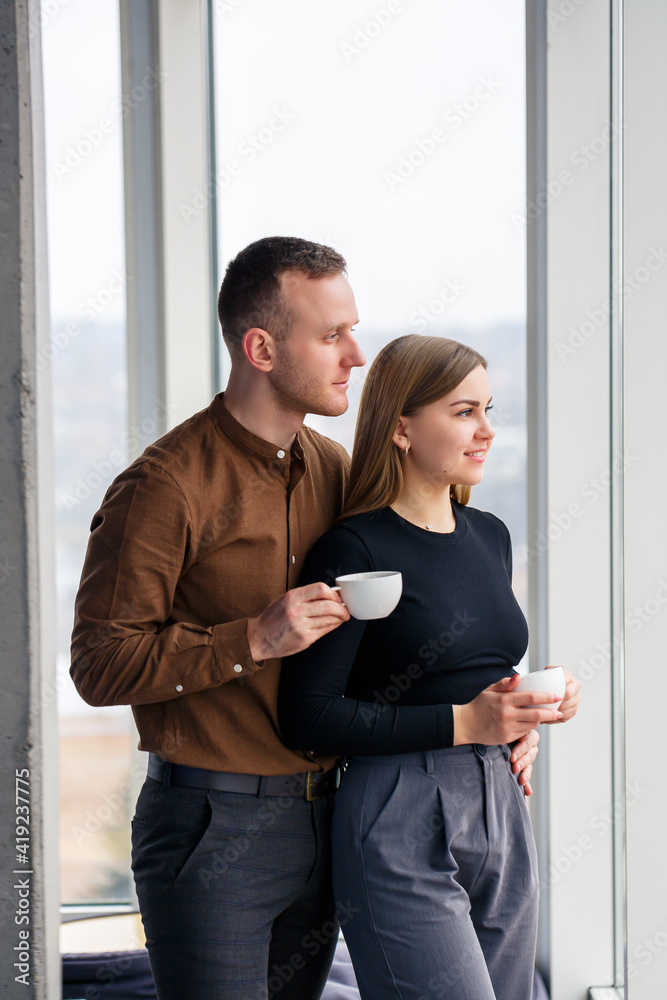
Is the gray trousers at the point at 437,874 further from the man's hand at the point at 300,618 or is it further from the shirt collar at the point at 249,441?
the shirt collar at the point at 249,441

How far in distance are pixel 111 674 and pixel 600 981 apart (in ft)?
5.65

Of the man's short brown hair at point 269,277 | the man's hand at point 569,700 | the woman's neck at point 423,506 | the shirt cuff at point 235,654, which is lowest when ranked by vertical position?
the man's hand at point 569,700

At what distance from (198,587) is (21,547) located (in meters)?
0.35

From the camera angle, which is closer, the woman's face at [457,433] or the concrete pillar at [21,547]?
the concrete pillar at [21,547]

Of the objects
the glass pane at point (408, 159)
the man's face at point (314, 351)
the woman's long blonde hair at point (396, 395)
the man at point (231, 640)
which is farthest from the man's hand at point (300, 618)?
the glass pane at point (408, 159)

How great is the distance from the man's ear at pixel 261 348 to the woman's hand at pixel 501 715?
64cm

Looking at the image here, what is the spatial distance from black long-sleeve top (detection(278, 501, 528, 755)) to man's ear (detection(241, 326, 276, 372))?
0.98 ft

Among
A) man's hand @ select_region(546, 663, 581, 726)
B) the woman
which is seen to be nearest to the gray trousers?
the woman

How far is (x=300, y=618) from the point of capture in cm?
121

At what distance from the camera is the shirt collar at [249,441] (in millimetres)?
1452

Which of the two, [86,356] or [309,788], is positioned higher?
[86,356]

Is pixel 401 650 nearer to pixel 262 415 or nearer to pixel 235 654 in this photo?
pixel 235 654

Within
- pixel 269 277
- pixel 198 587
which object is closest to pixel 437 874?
pixel 198 587

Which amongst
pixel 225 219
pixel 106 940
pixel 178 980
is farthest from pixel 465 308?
pixel 106 940
